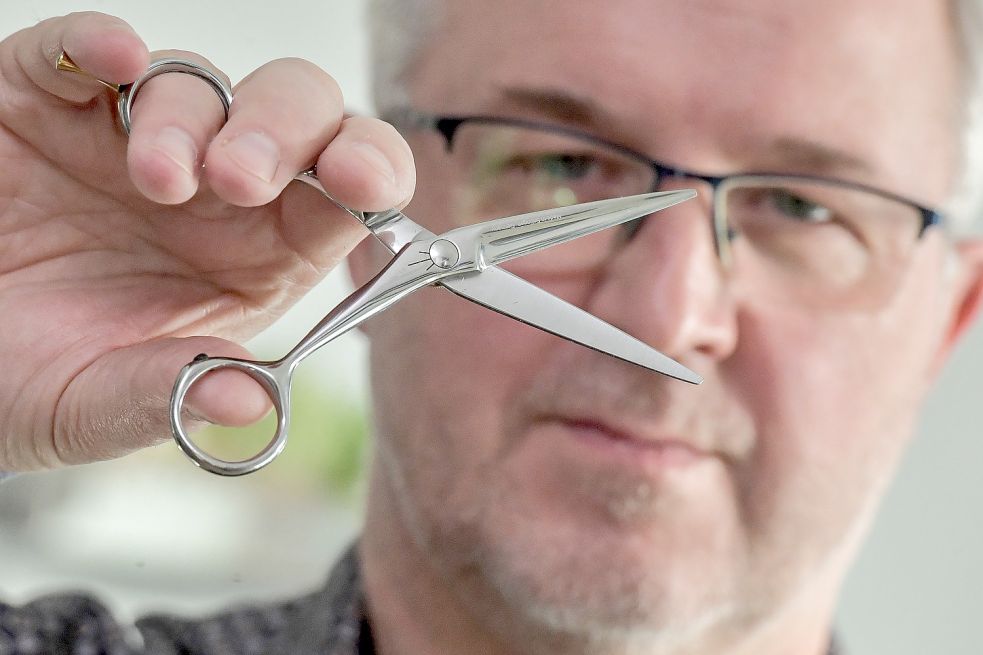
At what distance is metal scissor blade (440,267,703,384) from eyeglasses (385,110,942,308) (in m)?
0.33

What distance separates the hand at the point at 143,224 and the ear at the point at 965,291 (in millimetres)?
773

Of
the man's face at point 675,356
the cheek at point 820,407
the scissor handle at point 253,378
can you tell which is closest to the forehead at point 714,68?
the man's face at point 675,356

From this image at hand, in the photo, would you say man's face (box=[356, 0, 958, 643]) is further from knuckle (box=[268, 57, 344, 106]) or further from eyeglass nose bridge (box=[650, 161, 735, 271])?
knuckle (box=[268, 57, 344, 106])

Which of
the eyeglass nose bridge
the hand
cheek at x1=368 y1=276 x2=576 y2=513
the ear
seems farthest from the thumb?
the ear

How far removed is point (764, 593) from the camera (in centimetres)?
97

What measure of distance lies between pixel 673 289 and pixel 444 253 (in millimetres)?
303

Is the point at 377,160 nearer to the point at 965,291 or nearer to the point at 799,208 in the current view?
the point at 799,208

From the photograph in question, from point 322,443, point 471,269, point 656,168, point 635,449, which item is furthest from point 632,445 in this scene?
point 322,443

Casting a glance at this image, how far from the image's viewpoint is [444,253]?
58 centimetres

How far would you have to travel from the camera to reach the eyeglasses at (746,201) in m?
0.92

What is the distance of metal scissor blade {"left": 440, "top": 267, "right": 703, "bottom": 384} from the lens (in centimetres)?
59

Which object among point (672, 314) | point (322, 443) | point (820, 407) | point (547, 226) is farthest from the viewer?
point (322, 443)

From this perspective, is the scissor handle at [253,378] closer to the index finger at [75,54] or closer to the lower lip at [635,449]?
the index finger at [75,54]

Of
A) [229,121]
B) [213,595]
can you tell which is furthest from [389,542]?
[213,595]
